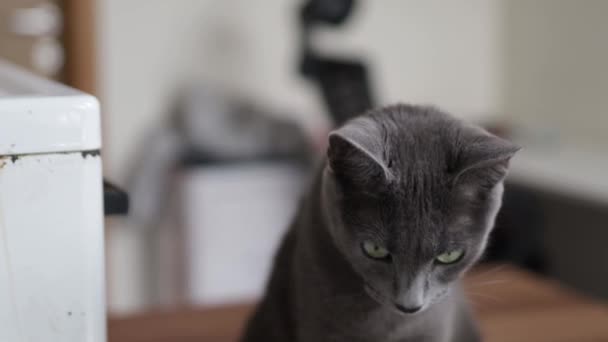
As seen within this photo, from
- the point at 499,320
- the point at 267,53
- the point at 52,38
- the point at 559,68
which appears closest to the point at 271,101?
the point at 267,53

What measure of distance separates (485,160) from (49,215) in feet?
1.09

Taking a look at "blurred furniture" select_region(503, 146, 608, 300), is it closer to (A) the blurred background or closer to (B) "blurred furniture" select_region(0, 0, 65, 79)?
(A) the blurred background

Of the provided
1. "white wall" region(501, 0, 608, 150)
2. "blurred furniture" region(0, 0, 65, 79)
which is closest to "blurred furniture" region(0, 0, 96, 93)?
"blurred furniture" region(0, 0, 65, 79)

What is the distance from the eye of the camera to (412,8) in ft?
8.03

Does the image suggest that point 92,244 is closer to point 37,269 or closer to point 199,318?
point 37,269

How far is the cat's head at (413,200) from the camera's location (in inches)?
23.8

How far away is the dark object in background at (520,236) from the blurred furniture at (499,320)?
783mm

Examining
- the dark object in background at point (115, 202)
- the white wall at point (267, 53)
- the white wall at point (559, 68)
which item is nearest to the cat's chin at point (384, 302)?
the dark object in background at point (115, 202)

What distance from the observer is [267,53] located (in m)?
2.30

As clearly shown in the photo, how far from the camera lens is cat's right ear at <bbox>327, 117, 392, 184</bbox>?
57 cm

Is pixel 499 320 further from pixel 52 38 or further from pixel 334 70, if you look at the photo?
pixel 52 38

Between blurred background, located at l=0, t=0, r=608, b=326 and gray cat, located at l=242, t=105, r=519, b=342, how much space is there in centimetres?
106

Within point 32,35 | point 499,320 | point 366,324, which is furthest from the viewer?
point 32,35

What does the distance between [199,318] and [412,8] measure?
1.70 meters
